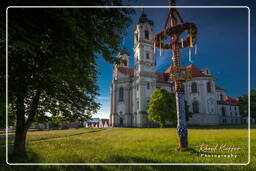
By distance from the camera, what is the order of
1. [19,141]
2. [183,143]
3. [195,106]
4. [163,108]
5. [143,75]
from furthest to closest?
[143,75] < [195,106] < [163,108] < [183,143] < [19,141]

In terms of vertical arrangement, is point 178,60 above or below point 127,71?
below

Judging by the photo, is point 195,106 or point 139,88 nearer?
point 195,106

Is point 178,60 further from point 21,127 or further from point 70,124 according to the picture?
point 21,127

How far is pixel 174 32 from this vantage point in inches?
190

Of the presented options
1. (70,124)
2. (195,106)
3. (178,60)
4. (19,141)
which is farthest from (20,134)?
(195,106)

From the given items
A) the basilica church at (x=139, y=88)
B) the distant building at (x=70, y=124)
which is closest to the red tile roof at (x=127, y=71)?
the basilica church at (x=139, y=88)

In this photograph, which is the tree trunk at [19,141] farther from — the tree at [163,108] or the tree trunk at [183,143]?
the tree at [163,108]

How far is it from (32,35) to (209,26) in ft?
13.0

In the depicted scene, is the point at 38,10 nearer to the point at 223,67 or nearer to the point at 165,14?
the point at 165,14

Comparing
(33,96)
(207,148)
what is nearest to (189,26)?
(207,148)

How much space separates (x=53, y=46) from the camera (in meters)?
3.15

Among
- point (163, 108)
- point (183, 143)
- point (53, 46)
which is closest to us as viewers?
point (53, 46)

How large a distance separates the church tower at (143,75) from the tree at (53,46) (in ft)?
94.0

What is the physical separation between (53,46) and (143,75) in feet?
103
